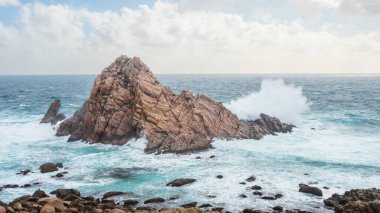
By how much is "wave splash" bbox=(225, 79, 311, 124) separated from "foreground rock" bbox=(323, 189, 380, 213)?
3318 centimetres

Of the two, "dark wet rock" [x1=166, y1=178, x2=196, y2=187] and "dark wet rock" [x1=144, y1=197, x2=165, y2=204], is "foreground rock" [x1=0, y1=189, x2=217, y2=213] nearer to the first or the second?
"dark wet rock" [x1=144, y1=197, x2=165, y2=204]

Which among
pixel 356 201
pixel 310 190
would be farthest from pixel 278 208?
pixel 356 201

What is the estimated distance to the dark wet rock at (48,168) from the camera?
40906 millimetres

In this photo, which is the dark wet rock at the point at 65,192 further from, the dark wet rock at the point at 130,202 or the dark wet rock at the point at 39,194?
the dark wet rock at the point at 130,202

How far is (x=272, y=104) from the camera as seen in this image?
235ft

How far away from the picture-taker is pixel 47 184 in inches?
1453

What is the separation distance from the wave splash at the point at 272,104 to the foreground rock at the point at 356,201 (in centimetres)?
3318

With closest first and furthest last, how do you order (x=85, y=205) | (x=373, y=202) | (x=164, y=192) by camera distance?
1. (x=373, y=202)
2. (x=85, y=205)
3. (x=164, y=192)

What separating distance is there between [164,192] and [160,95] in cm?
2256

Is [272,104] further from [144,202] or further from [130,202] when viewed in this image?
[130,202]

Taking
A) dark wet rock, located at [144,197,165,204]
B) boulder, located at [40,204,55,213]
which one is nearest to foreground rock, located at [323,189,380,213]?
dark wet rock, located at [144,197,165,204]

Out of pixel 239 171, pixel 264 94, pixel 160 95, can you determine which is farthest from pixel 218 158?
pixel 264 94

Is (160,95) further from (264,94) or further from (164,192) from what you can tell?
(264,94)

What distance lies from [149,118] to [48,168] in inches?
615
